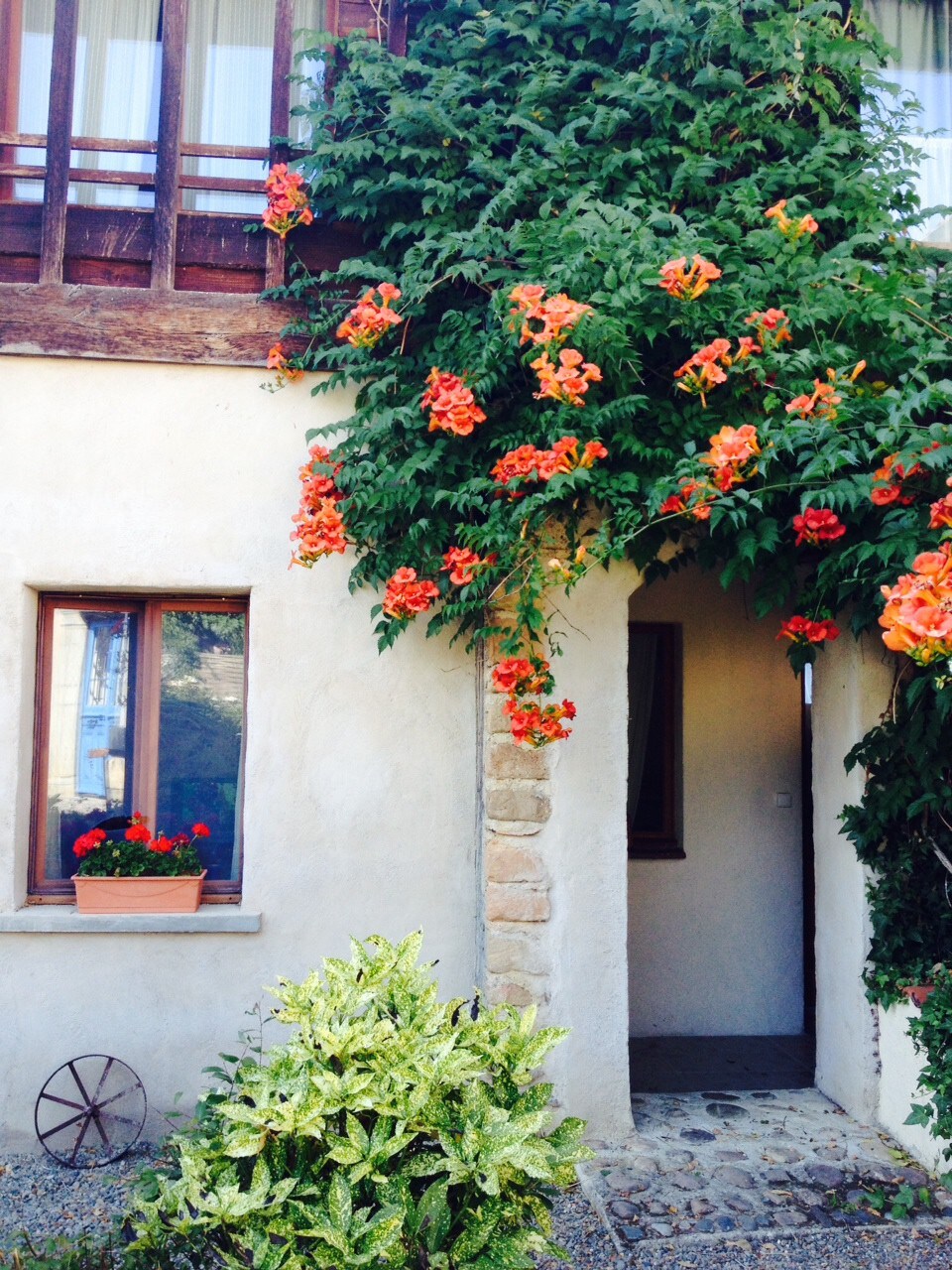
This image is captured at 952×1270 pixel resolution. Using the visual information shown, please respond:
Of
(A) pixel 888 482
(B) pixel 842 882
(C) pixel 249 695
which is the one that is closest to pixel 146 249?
(C) pixel 249 695

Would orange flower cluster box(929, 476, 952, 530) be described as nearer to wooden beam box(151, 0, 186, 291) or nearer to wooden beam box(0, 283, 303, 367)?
wooden beam box(0, 283, 303, 367)

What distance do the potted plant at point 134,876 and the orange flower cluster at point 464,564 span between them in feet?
5.82

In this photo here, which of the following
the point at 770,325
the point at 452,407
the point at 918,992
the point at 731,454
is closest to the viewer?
the point at 731,454

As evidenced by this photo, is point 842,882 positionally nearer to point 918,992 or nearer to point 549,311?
point 918,992

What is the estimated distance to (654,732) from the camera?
21.1 ft

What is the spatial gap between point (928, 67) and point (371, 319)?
3.72 m

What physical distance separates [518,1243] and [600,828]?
2.22 metres

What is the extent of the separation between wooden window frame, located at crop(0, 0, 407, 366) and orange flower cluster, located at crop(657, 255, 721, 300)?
177 centimetres

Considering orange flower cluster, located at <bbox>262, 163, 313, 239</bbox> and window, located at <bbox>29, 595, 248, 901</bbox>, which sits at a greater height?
orange flower cluster, located at <bbox>262, 163, 313, 239</bbox>

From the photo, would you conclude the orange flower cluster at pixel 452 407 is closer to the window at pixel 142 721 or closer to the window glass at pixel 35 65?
the window at pixel 142 721

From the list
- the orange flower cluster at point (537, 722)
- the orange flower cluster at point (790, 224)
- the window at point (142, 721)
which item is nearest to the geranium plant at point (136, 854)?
the window at point (142, 721)

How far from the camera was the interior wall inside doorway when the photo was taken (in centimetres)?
615

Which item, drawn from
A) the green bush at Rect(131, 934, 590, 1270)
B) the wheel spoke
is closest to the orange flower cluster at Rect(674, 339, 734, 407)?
the green bush at Rect(131, 934, 590, 1270)

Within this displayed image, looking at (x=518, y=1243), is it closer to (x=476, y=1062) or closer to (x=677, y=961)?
(x=476, y=1062)
